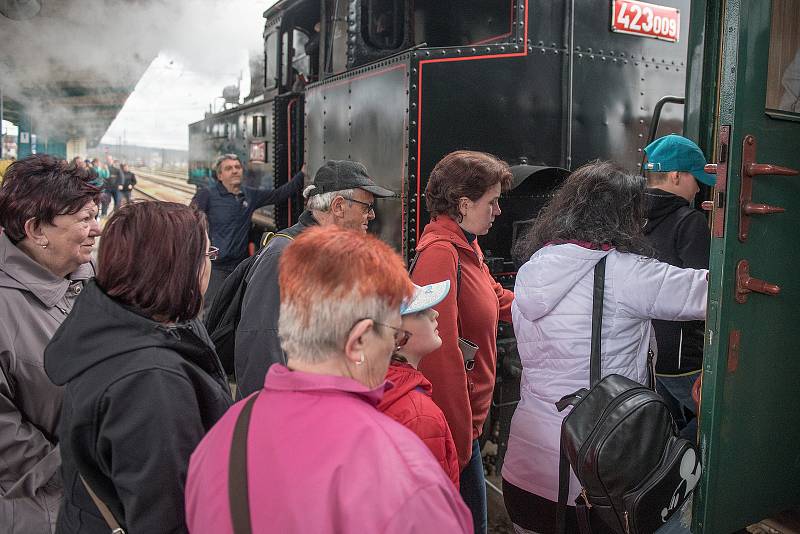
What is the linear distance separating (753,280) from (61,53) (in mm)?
9492

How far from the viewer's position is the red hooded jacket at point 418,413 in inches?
52.2

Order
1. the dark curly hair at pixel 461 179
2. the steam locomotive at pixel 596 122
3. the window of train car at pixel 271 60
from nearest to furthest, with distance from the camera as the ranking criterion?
1. the steam locomotive at pixel 596 122
2. the dark curly hair at pixel 461 179
3. the window of train car at pixel 271 60

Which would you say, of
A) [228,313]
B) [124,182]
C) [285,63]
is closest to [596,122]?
[228,313]

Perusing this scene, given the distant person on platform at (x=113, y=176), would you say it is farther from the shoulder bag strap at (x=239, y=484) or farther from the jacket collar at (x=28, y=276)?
the shoulder bag strap at (x=239, y=484)

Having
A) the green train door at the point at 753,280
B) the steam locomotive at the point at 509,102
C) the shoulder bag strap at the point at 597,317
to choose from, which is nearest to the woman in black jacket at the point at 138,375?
the shoulder bag strap at the point at 597,317

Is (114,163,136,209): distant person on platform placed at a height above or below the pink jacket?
above

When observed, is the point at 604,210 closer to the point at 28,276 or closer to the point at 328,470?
the point at 328,470

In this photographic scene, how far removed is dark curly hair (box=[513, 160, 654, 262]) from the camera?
5.86 feet

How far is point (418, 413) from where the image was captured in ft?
4.38

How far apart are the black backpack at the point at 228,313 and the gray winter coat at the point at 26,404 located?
25.9 inches

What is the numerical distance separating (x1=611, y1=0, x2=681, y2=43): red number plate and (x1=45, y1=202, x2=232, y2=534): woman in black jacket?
3.05 meters

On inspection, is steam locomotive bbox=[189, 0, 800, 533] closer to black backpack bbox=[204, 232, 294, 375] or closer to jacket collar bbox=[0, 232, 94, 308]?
black backpack bbox=[204, 232, 294, 375]

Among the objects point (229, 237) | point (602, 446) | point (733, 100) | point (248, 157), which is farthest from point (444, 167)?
point (248, 157)

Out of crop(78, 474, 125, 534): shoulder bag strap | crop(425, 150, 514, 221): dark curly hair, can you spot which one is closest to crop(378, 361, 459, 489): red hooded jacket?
crop(78, 474, 125, 534): shoulder bag strap
